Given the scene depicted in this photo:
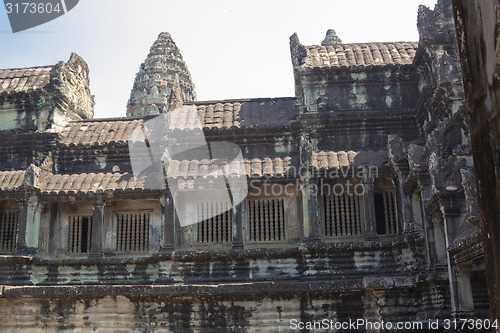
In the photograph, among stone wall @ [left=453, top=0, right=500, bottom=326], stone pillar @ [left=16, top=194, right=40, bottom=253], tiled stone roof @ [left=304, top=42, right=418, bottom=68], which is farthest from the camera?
tiled stone roof @ [left=304, top=42, right=418, bottom=68]

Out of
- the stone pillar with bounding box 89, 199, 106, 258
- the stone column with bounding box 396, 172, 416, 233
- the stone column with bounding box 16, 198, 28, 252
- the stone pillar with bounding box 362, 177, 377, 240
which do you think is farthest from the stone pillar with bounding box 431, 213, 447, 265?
the stone column with bounding box 16, 198, 28, 252

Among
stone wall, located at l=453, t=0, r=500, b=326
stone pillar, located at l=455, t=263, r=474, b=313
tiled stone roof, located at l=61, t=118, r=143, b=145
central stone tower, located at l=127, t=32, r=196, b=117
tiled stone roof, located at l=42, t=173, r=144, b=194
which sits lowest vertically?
stone pillar, located at l=455, t=263, r=474, b=313

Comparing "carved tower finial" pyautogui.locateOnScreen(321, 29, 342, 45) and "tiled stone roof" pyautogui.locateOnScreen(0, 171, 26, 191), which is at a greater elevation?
"carved tower finial" pyautogui.locateOnScreen(321, 29, 342, 45)

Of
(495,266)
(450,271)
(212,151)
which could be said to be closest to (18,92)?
(212,151)

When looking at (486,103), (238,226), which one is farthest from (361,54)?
(486,103)

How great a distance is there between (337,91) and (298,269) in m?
5.17

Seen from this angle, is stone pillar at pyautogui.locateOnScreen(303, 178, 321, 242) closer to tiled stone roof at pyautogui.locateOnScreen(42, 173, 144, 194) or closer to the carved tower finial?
tiled stone roof at pyautogui.locateOnScreen(42, 173, 144, 194)

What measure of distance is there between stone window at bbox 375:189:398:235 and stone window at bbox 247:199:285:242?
8.08 feet

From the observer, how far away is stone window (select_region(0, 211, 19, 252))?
50.5 ft

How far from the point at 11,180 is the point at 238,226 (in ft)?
20.7

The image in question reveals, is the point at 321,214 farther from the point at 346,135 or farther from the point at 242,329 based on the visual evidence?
the point at 242,329

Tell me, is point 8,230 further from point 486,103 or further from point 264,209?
point 486,103

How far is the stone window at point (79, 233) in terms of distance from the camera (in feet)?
50.5

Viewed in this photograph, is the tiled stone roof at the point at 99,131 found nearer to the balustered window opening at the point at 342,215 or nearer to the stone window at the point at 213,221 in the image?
the stone window at the point at 213,221
